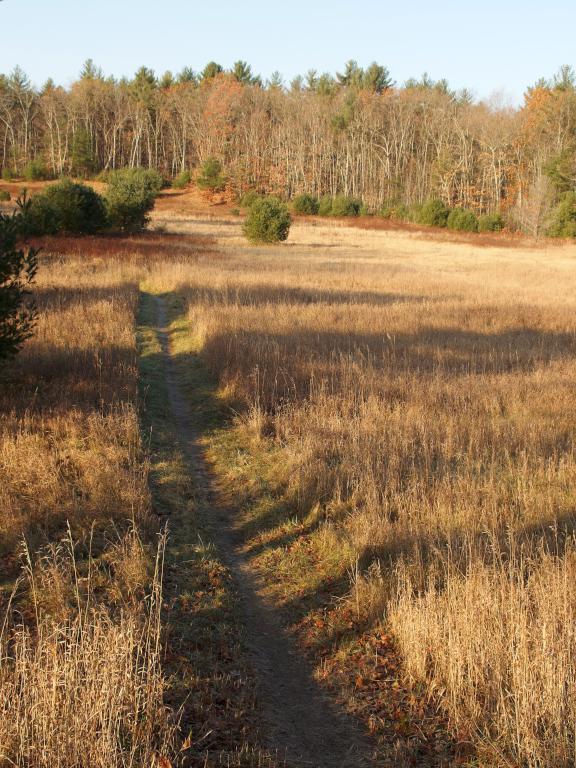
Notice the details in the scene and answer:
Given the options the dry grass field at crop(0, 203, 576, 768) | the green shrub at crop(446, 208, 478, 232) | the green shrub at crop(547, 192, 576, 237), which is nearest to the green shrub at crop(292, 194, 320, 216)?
the green shrub at crop(446, 208, 478, 232)

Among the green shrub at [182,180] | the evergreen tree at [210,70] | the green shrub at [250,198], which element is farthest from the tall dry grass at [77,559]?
the evergreen tree at [210,70]

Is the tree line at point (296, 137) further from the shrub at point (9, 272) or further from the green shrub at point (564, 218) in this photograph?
the shrub at point (9, 272)

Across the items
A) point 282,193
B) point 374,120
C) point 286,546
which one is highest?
point 374,120

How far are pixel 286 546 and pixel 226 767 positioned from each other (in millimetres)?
Result: 2632

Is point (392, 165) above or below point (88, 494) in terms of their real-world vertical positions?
above

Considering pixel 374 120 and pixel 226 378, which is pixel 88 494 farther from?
pixel 374 120

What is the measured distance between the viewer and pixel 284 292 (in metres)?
20.3

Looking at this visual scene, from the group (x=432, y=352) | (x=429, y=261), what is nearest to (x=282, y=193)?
(x=429, y=261)

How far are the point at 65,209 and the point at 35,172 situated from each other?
157 feet

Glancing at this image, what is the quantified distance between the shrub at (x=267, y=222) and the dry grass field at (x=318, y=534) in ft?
84.7

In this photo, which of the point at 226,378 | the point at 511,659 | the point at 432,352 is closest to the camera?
Result: the point at 511,659

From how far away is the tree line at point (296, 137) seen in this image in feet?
242

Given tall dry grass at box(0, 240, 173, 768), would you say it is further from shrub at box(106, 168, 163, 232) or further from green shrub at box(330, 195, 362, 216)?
green shrub at box(330, 195, 362, 216)

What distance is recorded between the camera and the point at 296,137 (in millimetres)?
82312
